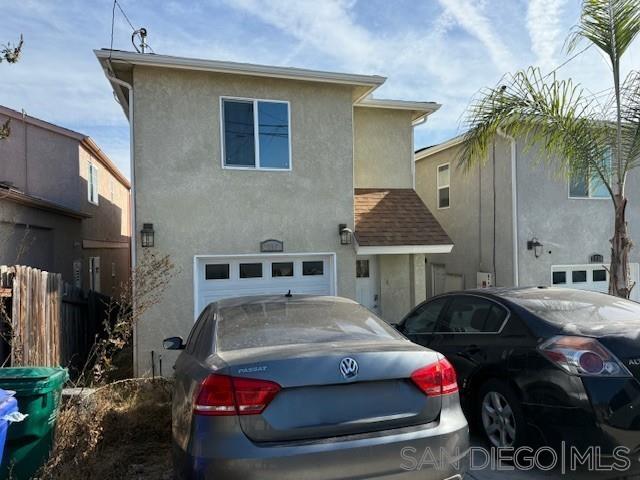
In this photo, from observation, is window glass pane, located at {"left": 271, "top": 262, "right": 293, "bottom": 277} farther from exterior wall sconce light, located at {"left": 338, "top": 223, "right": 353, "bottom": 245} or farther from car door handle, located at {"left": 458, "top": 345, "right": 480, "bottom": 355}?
car door handle, located at {"left": 458, "top": 345, "right": 480, "bottom": 355}

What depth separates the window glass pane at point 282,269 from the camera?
8.54 meters

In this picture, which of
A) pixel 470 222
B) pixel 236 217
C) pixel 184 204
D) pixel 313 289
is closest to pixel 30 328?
pixel 184 204

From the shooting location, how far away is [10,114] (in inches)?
480

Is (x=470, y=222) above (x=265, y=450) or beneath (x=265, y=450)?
above

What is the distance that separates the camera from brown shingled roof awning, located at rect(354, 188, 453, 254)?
8.66 meters

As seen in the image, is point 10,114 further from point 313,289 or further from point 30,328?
point 313,289

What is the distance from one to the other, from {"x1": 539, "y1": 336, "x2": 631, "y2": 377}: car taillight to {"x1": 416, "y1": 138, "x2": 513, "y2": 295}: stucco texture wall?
23.8 feet

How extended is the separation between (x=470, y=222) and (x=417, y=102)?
3.66 m

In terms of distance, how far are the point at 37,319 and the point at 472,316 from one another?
552 cm

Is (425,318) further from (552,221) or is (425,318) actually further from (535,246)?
(552,221)

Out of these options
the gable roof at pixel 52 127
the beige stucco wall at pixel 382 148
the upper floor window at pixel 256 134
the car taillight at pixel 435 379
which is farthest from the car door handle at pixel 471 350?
the gable roof at pixel 52 127

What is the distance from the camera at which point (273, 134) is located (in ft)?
27.7

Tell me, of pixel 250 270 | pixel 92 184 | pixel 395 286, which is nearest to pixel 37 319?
pixel 250 270

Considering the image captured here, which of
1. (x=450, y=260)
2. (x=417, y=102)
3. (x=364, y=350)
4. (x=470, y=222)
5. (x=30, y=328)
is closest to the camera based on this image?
(x=364, y=350)
